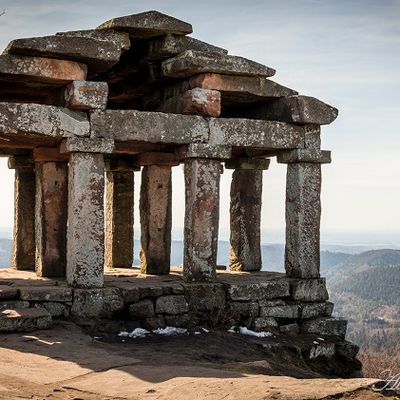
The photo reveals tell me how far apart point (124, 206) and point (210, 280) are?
496 cm

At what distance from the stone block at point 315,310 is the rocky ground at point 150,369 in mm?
1690

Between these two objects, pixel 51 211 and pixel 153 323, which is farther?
pixel 51 211

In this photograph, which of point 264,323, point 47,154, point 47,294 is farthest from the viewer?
point 47,154

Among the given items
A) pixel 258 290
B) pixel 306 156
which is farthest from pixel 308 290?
pixel 306 156

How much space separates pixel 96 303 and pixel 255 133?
13.5 feet

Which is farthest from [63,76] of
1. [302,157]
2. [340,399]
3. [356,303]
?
[356,303]

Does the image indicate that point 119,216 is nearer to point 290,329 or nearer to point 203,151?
point 203,151

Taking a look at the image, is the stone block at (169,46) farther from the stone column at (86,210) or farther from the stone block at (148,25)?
the stone column at (86,210)

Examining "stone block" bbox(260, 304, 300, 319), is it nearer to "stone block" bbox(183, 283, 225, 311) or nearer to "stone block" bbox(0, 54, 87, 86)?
"stone block" bbox(183, 283, 225, 311)

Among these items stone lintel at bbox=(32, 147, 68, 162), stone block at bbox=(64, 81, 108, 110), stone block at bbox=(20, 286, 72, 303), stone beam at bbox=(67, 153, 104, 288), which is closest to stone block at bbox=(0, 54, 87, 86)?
stone block at bbox=(64, 81, 108, 110)

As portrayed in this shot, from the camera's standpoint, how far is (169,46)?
13586 mm

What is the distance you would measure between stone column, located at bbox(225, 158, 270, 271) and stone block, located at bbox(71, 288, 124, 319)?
499cm

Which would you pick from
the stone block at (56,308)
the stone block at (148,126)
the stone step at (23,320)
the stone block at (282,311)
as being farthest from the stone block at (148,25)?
the stone block at (282,311)

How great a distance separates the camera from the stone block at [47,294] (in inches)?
476
